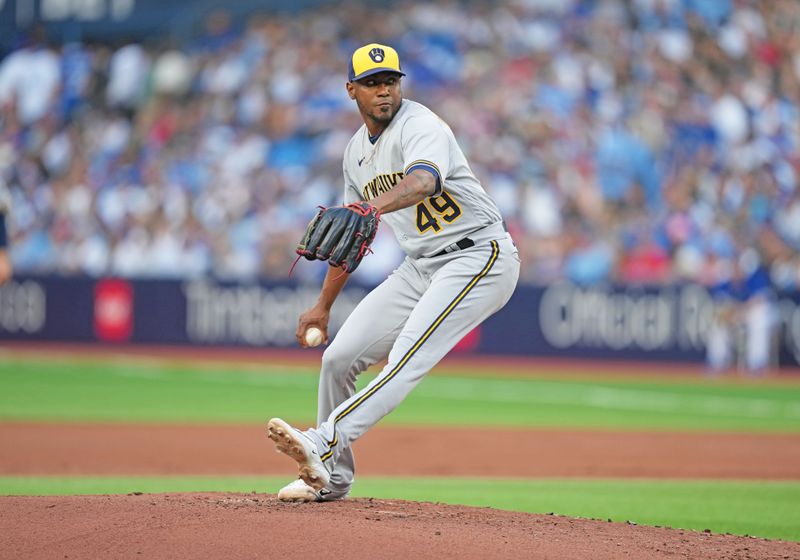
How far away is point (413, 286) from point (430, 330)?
0.38 metres

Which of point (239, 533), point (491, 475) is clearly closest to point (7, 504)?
point (239, 533)

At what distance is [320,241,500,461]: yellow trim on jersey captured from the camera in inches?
220

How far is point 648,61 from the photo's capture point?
2228 cm

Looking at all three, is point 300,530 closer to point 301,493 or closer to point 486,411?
point 301,493

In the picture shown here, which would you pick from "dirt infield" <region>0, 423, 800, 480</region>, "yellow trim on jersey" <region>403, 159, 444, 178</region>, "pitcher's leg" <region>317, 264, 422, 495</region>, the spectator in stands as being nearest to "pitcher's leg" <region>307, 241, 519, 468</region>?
"pitcher's leg" <region>317, 264, 422, 495</region>

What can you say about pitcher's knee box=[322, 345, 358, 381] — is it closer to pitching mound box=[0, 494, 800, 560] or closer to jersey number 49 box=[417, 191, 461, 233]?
pitching mound box=[0, 494, 800, 560]

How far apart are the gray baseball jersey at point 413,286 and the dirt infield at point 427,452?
3.91 meters

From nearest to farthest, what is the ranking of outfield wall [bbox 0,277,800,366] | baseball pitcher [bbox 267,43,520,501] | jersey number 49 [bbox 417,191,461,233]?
1. baseball pitcher [bbox 267,43,520,501]
2. jersey number 49 [bbox 417,191,461,233]
3. outfield wall [bbox 0,277,800,366]

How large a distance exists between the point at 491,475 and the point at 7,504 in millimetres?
4746

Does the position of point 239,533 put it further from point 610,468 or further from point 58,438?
point 58,438

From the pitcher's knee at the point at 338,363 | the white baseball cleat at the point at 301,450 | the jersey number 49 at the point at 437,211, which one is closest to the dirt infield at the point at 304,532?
the white baseball cleat at the point at 301,450

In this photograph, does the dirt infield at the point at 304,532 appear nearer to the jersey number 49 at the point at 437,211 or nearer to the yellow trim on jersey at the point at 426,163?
the jersey number 49 at the point at 437,211

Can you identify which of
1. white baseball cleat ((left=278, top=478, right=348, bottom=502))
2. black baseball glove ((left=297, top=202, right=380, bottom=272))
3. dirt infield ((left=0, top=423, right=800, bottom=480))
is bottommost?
dirt infield ((left=0, top=423, right=800, bottom=480))

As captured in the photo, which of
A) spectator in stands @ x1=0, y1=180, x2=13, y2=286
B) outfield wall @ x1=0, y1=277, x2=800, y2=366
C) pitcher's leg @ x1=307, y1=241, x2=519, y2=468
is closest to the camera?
pitcher's leg @ x1=307, y1=241, x2=519, y2=468
